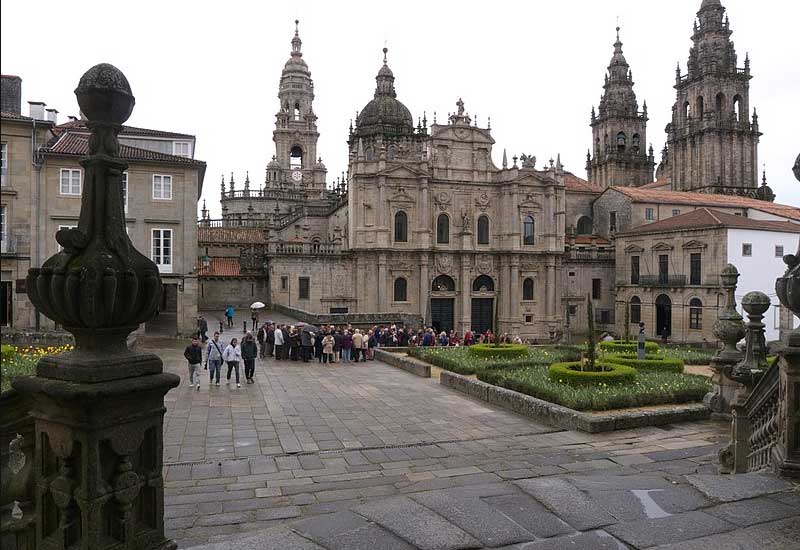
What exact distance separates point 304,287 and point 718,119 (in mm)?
46134

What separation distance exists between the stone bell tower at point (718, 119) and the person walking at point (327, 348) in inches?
2005

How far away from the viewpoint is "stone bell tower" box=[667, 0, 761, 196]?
59375 millimetres

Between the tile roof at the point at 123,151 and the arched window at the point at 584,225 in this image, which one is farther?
the arched window at the point at 584,225

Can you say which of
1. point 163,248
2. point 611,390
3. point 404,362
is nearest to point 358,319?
point 163,248

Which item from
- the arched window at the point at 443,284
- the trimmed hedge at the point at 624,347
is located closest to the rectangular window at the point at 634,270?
the arched window at the point at 443,284

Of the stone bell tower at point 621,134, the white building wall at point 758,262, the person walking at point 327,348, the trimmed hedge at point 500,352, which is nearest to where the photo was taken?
the trimmed hedge at point 500,352

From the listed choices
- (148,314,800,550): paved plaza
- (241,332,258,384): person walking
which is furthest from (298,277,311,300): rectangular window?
(241,332,258,384): person walking

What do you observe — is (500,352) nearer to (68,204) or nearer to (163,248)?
(163,248)

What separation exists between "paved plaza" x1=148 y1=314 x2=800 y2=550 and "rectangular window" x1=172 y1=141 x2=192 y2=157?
20.9 meters

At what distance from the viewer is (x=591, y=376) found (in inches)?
552

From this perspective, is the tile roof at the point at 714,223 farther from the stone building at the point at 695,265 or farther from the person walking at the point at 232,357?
the person walking at the point at 232,357

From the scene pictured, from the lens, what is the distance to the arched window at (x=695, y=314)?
4059 centimetres

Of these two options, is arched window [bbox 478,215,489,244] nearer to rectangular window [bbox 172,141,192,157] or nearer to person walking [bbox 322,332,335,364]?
rectangular window [bbox 172,141,192,157]

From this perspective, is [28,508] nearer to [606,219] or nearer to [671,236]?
[671,236]
